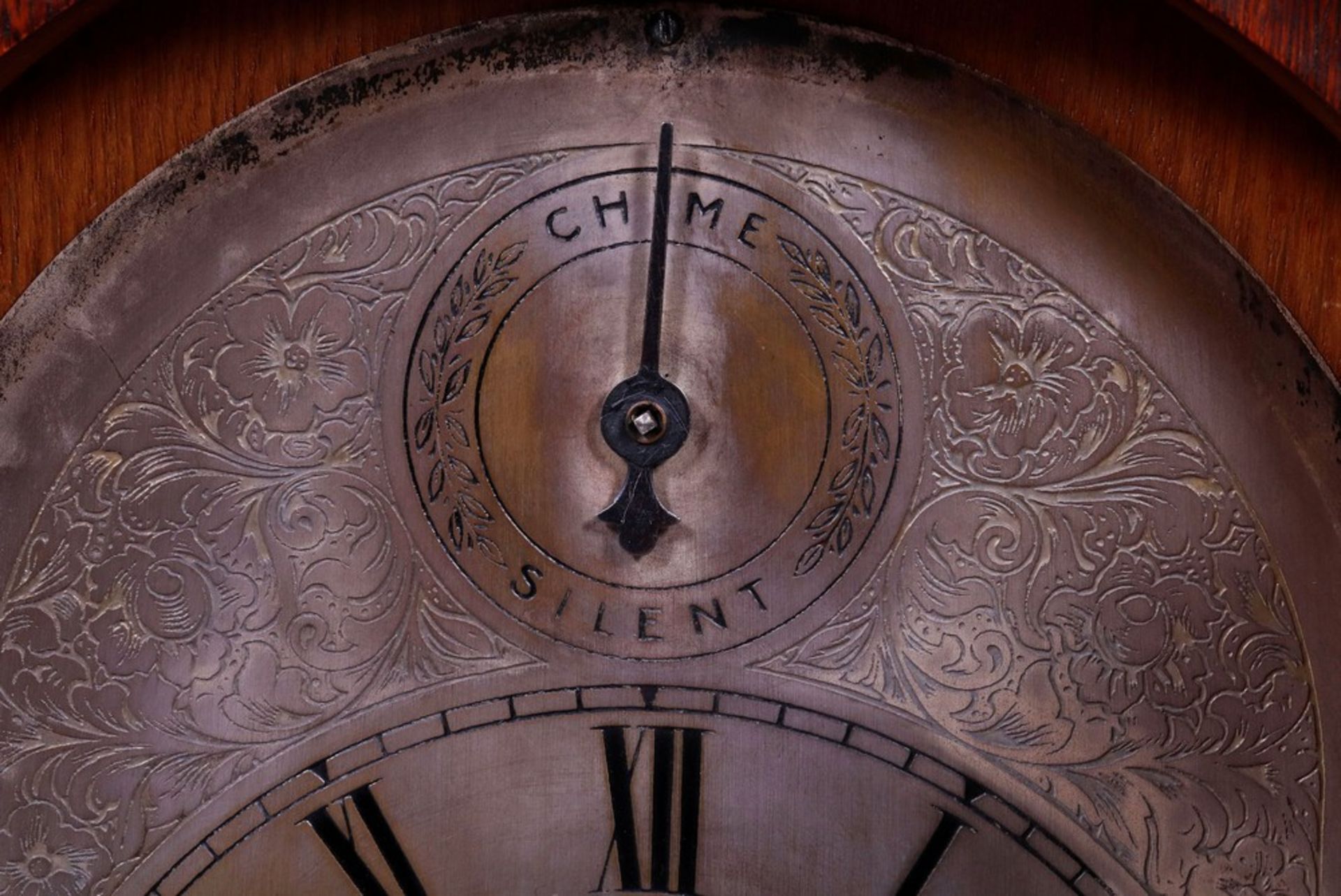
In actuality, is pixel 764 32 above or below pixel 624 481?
above

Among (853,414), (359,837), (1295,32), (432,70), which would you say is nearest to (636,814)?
(359,837)

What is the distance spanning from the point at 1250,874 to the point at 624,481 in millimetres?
422

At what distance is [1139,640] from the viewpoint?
2.83 ft

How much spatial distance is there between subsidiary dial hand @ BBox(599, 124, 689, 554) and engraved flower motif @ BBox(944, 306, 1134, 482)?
164 mm

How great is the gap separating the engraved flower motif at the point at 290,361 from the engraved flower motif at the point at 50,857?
266mm

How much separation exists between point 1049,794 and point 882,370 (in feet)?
0.86

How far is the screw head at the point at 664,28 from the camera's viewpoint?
88cm

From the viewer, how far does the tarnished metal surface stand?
0.86 meters

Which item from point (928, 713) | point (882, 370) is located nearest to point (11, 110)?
point (882, 370)

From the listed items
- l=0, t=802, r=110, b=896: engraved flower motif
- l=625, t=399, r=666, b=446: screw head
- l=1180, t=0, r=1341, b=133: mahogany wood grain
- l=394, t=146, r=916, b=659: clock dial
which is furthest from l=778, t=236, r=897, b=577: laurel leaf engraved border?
l=0, t=802, r=110, b=896: engraved flower motif

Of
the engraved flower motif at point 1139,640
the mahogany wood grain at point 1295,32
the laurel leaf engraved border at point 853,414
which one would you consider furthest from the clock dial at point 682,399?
the mahogany wood grain at point 1295,32

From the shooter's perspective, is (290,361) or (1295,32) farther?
(290,361)

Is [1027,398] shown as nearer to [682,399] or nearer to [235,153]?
[682,399]

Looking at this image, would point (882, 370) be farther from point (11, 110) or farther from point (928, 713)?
point (11, 110)
